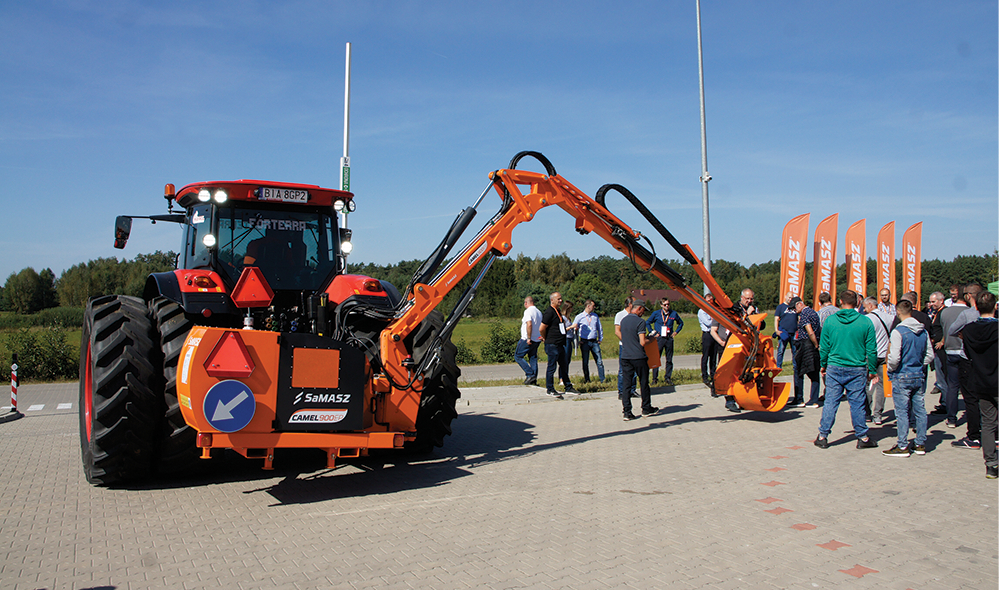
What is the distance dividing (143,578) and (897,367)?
7885mm

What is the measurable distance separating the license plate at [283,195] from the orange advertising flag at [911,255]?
969 inches

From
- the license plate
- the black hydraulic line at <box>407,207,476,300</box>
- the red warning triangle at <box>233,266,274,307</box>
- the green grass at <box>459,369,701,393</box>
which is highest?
the license plate

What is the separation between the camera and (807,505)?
19.2 feet

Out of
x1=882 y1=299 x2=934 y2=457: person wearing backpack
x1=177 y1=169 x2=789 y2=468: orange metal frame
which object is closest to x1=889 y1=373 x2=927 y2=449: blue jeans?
x1=882 y1=299 x2=934 y2=457: person wearing backpack

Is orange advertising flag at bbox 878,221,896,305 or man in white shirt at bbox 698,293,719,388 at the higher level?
orange advertising flag at bbox 878,221,896,305

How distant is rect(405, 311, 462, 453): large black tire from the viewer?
7250mm

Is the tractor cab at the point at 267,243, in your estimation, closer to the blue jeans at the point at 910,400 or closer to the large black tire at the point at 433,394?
the large black tire at the point at 433,394

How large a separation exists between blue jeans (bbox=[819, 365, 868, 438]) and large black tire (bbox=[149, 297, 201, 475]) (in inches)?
276

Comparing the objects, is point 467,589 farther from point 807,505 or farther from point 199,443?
point 807,505

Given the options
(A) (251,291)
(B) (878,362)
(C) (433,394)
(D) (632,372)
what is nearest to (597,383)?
(D) (632,372)

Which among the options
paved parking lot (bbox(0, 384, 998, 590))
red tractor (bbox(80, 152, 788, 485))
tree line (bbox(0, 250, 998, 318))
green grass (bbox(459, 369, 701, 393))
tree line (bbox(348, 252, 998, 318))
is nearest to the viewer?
paved parking lot (bbox(0, 384, 998, 590))

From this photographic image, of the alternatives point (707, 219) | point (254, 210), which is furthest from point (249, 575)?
point (707, 219)

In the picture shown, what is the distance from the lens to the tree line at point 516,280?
41500 millimetres

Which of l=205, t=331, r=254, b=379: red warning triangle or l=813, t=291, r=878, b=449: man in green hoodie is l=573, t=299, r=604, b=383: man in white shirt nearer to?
l=813, t=291, r=878, b=449: man in green hoodie
